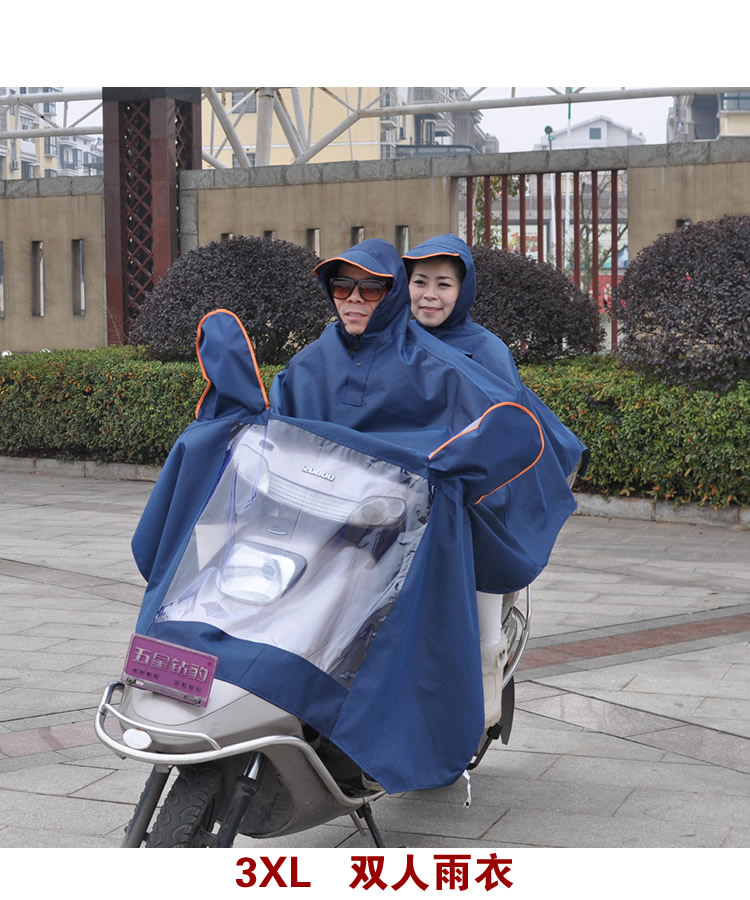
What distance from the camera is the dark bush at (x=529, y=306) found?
1084cm

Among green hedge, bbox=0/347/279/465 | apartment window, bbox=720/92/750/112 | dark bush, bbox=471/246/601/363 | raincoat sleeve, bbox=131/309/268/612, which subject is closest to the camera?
raincoat sleeve, bbox=131/309/268/612

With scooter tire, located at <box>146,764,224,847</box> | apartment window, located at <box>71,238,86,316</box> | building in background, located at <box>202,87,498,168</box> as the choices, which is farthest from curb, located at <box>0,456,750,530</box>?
building in background, located at <box>202,87,498,168</box>

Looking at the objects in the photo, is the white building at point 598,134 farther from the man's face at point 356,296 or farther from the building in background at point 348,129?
the man's face at point 356,296

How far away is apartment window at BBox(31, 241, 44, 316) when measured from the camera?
15922mm

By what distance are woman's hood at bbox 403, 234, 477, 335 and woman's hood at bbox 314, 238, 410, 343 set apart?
1.76 ft

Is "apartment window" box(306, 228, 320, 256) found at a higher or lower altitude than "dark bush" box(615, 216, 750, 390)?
higher

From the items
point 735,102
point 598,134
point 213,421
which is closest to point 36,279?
point 213,421

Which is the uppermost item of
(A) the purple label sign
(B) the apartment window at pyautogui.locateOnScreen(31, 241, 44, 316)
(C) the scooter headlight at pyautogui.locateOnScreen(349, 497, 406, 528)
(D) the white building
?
(D) the white building

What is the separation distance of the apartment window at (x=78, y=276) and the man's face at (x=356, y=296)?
41.4 feet

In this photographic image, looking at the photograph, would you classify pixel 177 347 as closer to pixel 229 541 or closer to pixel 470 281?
pixel 470 281

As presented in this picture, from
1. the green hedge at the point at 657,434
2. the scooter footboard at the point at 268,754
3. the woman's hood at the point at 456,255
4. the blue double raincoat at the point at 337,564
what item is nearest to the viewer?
the scooter footboard at the point at 268,754

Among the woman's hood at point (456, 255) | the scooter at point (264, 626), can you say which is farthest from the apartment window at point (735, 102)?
the scooter at point (264, 626)

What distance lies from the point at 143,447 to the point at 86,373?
1005 millimetres

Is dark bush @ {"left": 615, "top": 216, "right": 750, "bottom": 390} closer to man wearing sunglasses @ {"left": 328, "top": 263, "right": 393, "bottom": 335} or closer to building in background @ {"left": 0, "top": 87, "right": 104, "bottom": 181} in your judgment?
man wearing sunglasses @ {"left": 328, "top": 263, "right": 393, "bottom": 335}
